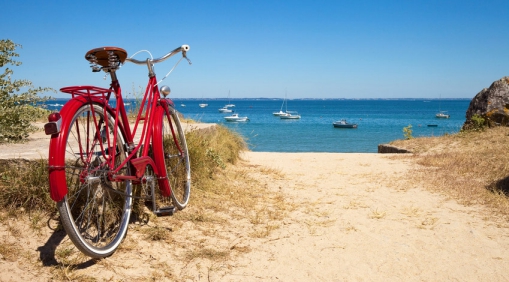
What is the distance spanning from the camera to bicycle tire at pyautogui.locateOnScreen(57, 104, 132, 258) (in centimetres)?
276

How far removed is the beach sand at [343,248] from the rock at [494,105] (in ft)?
26.1

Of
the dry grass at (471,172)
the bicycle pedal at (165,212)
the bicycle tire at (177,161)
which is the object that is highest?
the bicycle tire at (177,161)

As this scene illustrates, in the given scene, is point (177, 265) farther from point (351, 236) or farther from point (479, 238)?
point (479, 238)

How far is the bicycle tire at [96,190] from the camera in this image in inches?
109

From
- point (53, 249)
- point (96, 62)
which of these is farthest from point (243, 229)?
point (96, 62)

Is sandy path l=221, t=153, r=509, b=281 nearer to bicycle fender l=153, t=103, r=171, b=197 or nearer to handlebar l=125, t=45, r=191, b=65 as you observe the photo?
bicycle fender l=153, t=103, r=171, b=197

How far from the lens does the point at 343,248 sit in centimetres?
368

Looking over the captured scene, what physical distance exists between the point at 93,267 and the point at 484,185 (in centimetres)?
541

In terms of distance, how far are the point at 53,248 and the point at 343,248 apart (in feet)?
7.95

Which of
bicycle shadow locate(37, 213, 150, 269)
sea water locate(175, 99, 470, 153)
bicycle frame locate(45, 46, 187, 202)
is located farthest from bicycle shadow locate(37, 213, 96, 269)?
sea water locate(175, 99, 470, 153)

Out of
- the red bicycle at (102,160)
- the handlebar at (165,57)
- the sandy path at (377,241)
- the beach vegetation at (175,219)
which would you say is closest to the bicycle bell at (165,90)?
the red bicycle at (102,160)

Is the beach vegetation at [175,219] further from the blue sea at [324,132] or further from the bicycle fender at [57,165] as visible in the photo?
the blue sea at [324,132]

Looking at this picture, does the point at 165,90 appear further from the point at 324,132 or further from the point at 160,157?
the point at 324,132

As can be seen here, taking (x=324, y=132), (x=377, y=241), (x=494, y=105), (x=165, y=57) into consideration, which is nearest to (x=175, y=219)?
(x=165, y=57)
